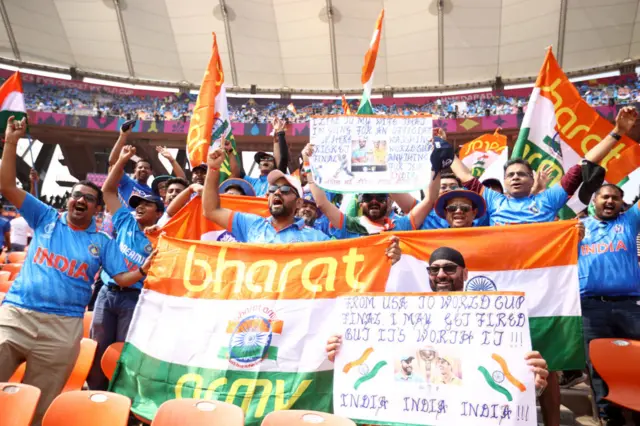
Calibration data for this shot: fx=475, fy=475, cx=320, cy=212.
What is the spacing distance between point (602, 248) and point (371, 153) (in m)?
2.24

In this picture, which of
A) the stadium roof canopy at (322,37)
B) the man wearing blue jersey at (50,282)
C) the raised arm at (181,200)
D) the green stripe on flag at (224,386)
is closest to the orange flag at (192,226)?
the raised arm at (181,200)

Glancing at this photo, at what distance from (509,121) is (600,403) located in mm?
19033

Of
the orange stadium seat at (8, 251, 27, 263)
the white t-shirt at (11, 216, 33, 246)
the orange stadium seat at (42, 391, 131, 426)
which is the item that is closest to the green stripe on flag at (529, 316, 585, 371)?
the orange stadium seat at (42, 391, 131, 426)

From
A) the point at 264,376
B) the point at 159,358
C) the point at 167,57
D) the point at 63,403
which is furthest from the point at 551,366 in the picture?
the point at 167,57

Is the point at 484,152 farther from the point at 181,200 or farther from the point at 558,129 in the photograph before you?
the point at 181,200

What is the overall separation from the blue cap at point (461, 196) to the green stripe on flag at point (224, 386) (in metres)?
1.85

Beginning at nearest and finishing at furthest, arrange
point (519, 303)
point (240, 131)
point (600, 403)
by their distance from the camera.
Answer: point (519, 303)
point (600, 403)
point (240, 131)

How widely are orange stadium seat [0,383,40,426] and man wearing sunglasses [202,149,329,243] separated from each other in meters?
1.94

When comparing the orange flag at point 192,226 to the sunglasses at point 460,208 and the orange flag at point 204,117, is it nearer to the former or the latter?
the orange flag at point 204,117

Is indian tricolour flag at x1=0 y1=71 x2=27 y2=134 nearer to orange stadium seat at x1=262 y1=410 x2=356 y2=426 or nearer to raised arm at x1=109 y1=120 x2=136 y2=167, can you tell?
raised arm at x1=109 y1=120 x2=136 y2=167

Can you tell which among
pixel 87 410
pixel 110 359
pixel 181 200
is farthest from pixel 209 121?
pixel 87 410

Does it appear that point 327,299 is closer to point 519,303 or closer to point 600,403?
point 519,303

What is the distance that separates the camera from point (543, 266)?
11.8 feet

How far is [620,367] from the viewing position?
11.6 ft
